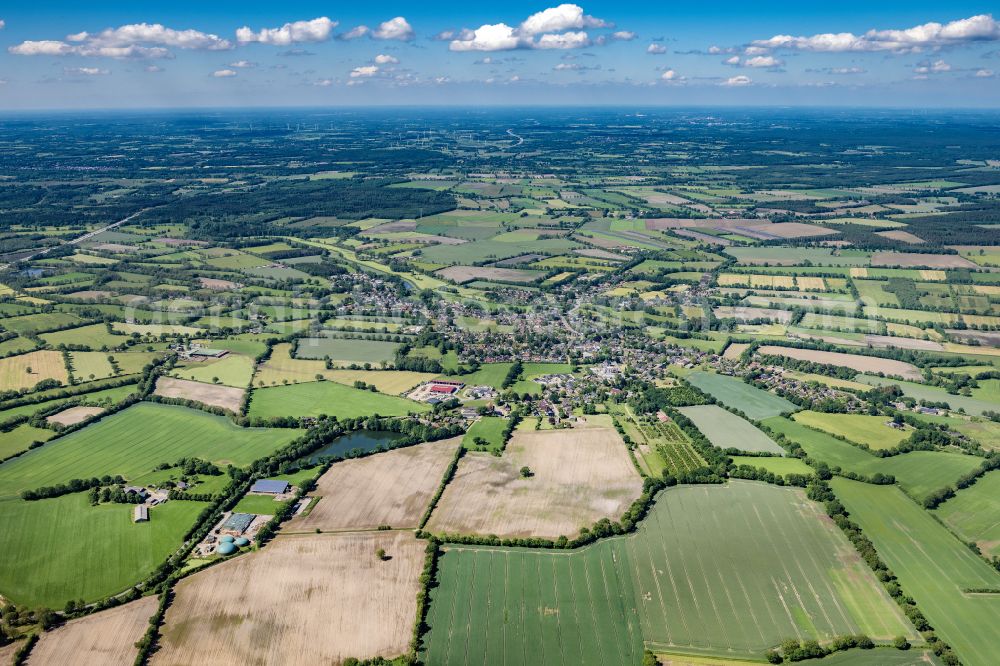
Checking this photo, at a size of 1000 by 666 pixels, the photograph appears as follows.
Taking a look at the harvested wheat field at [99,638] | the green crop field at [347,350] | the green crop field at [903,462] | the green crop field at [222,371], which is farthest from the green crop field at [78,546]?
the green crop field at [903,462]

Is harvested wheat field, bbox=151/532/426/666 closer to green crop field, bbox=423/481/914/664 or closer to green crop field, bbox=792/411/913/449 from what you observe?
green crop field, bbox=423/481/914/664

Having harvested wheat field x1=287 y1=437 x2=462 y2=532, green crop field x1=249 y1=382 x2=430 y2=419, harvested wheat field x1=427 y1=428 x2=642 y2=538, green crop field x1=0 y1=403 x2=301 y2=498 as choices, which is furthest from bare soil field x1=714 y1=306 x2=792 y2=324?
green crop field x1=0 y1=403 x2=301 y2=498

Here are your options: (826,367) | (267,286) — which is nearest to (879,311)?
(826,367)

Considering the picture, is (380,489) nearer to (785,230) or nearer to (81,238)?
(785,230)

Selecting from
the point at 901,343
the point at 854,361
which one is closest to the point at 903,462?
the point at 854,361

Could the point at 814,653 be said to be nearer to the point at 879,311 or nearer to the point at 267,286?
the point at 879,311
